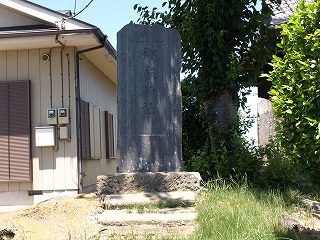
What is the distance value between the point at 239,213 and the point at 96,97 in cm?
727

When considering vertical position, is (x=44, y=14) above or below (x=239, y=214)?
above

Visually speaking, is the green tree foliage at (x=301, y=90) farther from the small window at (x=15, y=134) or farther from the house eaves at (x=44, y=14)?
the small window at (x=15, y=134)

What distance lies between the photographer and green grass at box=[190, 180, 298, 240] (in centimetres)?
492

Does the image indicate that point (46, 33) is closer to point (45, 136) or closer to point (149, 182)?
point (45, 136)

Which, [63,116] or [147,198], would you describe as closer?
[147,198]

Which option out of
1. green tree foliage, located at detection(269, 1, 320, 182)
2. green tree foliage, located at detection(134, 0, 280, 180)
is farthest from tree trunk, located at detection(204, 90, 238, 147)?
green tree foliage, located at detection(269, 1, 320, 182)

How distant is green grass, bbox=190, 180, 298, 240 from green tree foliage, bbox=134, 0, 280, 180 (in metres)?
1.73

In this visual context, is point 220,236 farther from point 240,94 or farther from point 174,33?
point 240,94

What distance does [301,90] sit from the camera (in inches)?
171

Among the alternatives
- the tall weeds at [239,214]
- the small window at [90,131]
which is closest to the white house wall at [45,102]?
the small window at [90,131]

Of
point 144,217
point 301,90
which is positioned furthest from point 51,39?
point 301,90

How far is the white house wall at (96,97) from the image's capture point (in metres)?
10.4

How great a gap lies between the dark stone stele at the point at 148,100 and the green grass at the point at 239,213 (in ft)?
3.32

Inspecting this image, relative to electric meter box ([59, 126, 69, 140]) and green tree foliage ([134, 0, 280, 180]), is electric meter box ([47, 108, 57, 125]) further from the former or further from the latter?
green tree foliage ([134, 0, 280, 180])
